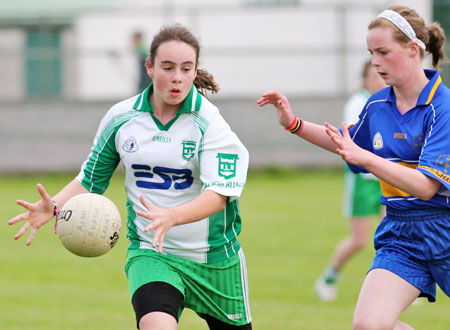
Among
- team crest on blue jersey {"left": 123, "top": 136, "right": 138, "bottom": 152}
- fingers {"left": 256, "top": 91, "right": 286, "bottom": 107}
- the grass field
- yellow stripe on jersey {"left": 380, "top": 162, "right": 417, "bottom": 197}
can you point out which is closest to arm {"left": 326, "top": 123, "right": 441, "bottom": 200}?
yellow stripe on jersey {"left": 380, "top": 162, "right": 417, "bottom": 197}

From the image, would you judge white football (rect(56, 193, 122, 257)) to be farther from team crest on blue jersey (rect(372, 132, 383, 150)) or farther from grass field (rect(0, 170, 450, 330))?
grass field (rect(0, 170, 450, 330))

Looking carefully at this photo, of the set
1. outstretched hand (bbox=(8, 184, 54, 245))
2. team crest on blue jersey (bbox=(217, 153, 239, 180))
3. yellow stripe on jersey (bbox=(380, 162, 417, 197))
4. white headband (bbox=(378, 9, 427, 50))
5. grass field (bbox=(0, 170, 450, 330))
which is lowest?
grass field (bbox=(0, 170, 450, 330))

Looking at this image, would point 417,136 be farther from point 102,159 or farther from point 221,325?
point 102,159

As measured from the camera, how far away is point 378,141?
491 cm

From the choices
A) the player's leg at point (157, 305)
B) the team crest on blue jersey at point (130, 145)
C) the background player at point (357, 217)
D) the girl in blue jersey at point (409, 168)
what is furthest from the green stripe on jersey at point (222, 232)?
the background player at point (357, 217)

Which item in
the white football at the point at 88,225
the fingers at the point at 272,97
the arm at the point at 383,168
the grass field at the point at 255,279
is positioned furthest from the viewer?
the grass field at the point at 255,279

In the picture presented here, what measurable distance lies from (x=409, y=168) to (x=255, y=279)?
480 centimetres

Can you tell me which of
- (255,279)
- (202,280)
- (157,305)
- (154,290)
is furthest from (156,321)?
(255,279)

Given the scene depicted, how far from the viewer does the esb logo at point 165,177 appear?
191 inches

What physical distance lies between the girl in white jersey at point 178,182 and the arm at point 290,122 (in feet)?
1.30

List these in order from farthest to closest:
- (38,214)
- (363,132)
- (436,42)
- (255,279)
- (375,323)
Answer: (255,279) → (363,132) → (436,42) → (38,214) → (375,323)

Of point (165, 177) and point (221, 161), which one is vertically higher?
point (221, 161)

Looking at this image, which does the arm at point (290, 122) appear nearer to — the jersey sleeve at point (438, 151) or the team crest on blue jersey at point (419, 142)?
the team crest on blue jersey at point (419, 142)

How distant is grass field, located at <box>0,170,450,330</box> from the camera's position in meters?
7.40
